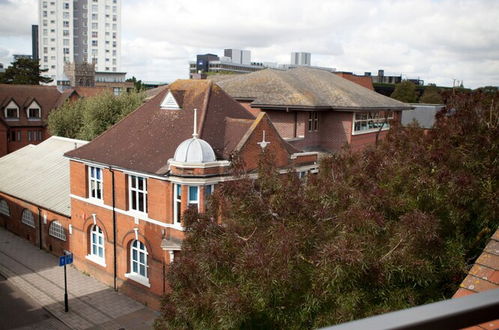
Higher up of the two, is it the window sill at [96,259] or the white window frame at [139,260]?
the white window frame at [139,260]

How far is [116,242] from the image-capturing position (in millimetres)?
22266

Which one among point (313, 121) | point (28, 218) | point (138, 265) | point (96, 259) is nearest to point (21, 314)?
point (96, 259)

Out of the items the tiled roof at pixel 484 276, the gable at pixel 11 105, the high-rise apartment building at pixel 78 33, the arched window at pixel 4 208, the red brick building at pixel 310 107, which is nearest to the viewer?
the tiled roof at pixel 484 276

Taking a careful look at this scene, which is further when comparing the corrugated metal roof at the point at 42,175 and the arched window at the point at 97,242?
the corrugated metal roof at the point at 42,175

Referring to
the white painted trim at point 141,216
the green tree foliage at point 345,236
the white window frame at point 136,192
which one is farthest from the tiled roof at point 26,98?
the green tree foliage at point 345,236

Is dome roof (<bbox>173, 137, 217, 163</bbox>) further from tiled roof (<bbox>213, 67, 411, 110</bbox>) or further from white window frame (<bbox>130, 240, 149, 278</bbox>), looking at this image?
tiled roof (<bbox>213, 67, 411, 110</bbox>)

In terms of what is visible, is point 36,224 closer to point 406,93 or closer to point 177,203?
point 177,203

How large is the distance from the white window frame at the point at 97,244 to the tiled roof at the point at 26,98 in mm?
32666

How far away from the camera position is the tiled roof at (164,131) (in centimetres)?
2052

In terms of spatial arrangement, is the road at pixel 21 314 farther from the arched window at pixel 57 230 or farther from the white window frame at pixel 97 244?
the arched window at pixel 57 230

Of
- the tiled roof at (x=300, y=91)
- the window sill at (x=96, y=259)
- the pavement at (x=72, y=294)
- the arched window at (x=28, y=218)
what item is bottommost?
the pavement at (x=72, y=294)

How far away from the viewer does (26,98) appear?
54.2 metres

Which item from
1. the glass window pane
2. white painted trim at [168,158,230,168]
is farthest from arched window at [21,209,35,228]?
the glass window pane

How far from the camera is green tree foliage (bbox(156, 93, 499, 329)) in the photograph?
6.90 meters
